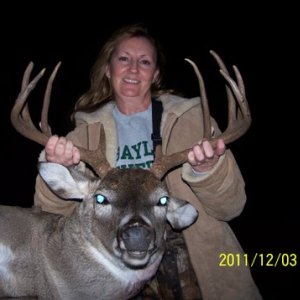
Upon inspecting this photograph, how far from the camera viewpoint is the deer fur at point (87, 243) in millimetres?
3158

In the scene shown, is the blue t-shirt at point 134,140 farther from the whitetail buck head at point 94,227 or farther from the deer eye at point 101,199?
the deer eye at point 101,199

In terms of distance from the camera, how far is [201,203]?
155 inches

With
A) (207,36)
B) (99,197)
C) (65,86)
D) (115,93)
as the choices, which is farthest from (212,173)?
(207,36)

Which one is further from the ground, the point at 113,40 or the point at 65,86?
the point at 113,40

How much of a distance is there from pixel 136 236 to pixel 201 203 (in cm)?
115

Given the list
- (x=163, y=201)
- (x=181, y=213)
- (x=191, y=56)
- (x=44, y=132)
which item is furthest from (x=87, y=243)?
(x=191, y=56)

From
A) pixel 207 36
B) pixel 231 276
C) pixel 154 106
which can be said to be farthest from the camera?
pixel 207 36

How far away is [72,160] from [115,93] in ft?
4.26

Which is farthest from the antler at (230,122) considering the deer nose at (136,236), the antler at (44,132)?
the deer nose at (136,236)

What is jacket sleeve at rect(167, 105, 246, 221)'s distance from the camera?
3523mm

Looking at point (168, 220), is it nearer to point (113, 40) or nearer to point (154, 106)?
point (154, 106)

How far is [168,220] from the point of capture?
3674mm
